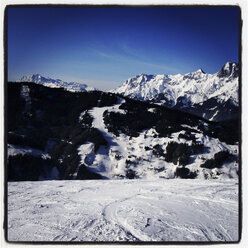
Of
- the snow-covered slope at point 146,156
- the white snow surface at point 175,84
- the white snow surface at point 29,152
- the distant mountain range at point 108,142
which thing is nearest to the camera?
the white snow surface at point 175,84

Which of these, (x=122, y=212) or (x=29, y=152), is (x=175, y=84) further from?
(x=122, y=212)

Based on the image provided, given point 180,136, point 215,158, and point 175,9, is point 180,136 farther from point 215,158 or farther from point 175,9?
point 175,9

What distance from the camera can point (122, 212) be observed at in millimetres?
2596

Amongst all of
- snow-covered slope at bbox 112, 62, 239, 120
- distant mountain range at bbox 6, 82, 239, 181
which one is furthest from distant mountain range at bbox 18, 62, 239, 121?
distant mountain range at bbox 6, 82, 239, 181

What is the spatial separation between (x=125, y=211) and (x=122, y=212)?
0.05 meters

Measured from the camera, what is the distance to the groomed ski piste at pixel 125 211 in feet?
7.55

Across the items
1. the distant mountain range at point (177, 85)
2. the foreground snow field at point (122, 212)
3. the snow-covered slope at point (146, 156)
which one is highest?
the distant mountain range at point (177, 85)

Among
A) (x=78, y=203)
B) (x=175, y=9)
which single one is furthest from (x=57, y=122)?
(x=175, y=9)

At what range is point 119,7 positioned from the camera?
102 inches

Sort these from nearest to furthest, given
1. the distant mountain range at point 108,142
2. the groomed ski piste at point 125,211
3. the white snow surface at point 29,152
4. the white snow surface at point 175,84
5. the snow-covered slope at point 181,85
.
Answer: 1. the groomed ski piste at point 125,211
2. the snow-covered slope at point 181,85
3. the white snow surface at point 175,84
4. the white snow surface at point 29,152
5. the distant mountain range at point 108,142

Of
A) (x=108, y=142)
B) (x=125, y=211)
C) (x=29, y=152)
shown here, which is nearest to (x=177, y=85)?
(x=108, y=142)

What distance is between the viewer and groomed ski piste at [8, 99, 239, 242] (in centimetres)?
230

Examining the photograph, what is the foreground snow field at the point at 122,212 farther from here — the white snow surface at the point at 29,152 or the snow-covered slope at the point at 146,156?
the snow-covered slope at the point at 146,156

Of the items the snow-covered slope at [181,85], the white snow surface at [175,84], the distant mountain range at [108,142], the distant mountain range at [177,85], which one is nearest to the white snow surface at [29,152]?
the distant mountain range at [108,142]
